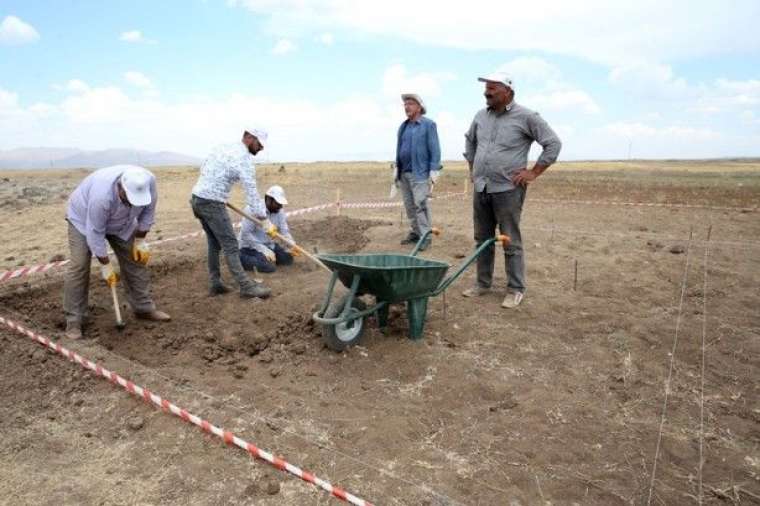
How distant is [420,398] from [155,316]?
9.24 feet

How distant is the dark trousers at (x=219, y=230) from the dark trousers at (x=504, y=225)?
7.81 feet

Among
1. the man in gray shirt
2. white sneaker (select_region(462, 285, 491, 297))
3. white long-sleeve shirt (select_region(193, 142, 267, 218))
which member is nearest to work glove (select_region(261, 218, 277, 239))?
white long-sleeve shirt (select_region(193, 142, 267, 218))

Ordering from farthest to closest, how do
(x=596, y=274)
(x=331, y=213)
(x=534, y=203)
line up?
(x=534, y=203) < (x=331, y=213) < (x=596, y=274)

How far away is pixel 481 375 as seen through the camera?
4039 mm

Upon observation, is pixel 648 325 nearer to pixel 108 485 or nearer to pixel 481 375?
pixel 481 375

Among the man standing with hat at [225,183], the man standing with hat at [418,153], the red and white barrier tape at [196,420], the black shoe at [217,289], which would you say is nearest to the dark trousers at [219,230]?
the man standing with hat at [225,183]

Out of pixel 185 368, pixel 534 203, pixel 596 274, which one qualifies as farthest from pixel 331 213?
pixel 185 368

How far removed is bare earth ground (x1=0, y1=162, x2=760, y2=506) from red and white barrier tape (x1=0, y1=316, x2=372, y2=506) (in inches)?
2.3

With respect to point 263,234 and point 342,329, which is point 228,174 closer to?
point 263,234

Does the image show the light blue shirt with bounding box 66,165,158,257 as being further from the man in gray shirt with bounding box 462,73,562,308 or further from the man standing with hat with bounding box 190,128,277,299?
the man in gray shirt with bounding box 462,73,562,308

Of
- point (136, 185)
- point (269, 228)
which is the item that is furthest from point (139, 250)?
point (269, 228)

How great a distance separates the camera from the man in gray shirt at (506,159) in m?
4.82

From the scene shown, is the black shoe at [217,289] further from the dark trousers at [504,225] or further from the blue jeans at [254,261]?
the dark trousers at [504,225]

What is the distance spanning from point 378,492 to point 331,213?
9.42 meters
